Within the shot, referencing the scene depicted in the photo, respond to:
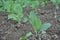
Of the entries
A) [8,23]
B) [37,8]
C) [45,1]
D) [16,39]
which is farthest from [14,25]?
[45,1]

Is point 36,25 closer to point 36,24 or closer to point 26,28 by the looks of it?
point 36,24

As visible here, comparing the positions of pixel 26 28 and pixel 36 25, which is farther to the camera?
pixel 26 28

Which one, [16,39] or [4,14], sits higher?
[4,14]

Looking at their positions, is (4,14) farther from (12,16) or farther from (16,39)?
(16,39)

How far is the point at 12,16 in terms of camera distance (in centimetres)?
247

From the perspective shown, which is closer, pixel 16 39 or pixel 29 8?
pixel 16 39

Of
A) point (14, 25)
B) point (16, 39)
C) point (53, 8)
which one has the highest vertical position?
point (53, 8)

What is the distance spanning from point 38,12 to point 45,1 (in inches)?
15.6

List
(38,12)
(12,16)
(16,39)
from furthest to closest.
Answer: (38,12), (12,16), (16,39)

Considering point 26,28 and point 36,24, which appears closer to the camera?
point 36,24

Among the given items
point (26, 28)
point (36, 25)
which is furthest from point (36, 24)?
point (26, 28)

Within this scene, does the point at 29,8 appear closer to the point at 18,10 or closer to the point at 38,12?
the point at 38,12

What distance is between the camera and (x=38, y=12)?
2762 millimetres

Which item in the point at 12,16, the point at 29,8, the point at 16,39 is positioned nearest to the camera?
the point at 16,39
